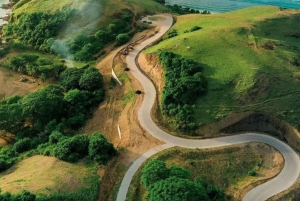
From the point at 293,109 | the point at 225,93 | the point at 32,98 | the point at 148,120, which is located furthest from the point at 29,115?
the point at 293,109

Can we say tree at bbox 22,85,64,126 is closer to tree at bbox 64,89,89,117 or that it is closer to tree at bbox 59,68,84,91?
tree at bbox 64,89,89,117

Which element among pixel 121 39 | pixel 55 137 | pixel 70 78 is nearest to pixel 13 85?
pixel 70 78

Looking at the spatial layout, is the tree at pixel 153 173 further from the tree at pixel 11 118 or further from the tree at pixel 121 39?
the tree at pixel 121 39

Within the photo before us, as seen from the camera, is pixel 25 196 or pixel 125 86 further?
pixel 125 86

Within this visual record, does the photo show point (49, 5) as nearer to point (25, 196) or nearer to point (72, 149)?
point (72, 149)

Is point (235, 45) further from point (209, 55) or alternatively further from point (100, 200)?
point (100, 200)

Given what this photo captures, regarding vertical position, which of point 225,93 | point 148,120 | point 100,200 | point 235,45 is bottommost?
point 100,200
